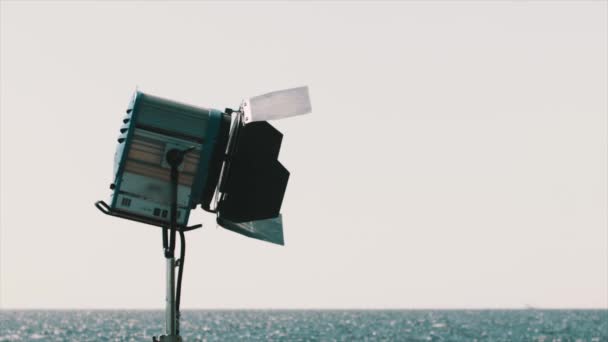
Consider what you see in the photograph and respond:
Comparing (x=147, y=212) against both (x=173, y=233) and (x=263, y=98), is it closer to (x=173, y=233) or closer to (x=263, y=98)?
(x=173, y=233)

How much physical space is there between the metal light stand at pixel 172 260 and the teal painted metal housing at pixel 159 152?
52 millimetres

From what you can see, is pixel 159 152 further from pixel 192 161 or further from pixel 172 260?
pixel 172 260

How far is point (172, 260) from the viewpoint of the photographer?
5148 millimetres

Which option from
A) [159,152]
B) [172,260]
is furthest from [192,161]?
[172,260]

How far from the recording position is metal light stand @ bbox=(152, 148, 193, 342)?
501 cm

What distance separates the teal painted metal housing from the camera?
5.31 m

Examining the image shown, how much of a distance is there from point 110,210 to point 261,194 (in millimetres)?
756

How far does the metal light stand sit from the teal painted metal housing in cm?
5

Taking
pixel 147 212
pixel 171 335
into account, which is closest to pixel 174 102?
pixel 147 212

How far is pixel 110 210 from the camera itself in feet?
18.1

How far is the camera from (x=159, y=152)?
5.32m

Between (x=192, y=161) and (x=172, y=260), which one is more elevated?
(x=192, y=161)

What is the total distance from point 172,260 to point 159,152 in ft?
1.77

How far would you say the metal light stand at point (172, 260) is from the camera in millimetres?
5012
